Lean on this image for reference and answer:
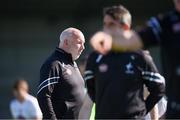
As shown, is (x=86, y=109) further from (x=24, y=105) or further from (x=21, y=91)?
(x=21, y=91)

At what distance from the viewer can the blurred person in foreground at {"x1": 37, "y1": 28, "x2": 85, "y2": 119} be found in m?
6.88

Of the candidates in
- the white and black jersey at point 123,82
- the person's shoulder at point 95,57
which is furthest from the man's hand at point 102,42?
the person's shoulder at point 95,57

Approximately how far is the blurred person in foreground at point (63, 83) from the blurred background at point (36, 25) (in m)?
11.2

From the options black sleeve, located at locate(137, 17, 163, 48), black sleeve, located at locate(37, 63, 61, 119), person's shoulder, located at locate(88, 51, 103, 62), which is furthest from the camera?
black sleeve, located at locate(37, 63, 61, 119)

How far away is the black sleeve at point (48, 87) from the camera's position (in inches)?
269

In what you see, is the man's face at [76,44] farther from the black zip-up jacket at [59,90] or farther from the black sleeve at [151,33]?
the black sleeve at [151,33]

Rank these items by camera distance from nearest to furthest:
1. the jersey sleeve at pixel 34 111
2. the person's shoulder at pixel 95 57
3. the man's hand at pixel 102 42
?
the man's hand at pixel 102 42
the person's shoulder at pixel 95 57
the jersey sleeve at pixel 34 111

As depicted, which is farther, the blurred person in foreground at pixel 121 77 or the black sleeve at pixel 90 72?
the black sleeve at pixel 90 72

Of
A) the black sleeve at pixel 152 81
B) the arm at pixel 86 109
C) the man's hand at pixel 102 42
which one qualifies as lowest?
the arm at pixel 86 109

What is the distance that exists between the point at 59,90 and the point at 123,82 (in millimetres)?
1652

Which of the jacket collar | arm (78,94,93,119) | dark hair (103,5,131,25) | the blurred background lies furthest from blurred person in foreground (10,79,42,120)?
the blurred background

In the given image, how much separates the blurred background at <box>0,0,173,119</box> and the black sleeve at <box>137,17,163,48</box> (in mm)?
13254

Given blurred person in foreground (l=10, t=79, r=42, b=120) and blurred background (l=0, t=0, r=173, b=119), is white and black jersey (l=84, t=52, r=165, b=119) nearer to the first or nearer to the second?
blurred person in foreground (l=10, t=79, r=42, b=120)

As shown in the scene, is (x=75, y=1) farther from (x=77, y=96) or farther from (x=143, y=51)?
(x=143, y=51)
